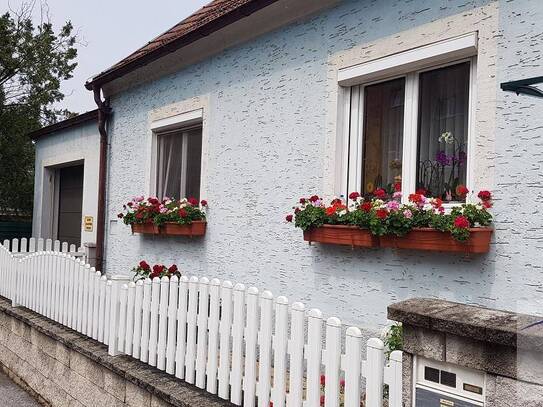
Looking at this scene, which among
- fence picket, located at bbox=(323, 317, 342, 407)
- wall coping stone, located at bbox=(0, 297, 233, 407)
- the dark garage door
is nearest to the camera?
fence picket, located at bbox=(323, 317, 342, 407)

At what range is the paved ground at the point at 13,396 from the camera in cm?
556

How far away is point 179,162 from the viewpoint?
24.3 ft

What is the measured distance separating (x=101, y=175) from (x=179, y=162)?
1758 mm

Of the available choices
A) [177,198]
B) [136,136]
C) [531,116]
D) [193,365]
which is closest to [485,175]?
[531,116]

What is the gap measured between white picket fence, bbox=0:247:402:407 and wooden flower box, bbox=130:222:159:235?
4.26ft

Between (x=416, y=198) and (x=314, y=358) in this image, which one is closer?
(x=314, y=358)

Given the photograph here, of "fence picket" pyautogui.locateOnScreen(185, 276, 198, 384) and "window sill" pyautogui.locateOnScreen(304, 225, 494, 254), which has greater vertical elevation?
"window sill" pyautogui.locateOnScreen(304, 225, 494, 254)

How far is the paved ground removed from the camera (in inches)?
219

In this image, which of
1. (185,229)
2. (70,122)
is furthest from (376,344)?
(70,122)

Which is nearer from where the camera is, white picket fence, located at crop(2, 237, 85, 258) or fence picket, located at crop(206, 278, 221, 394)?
fence picket, located at crop(206, 278, 221, 394)

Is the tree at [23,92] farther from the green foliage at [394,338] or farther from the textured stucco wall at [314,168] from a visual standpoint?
the green foliage at [394,338]

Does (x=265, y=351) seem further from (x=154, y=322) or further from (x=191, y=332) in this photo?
(x=154, y=322)

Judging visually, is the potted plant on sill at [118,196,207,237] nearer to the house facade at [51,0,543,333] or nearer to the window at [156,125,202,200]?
the house facade at [51,0,543,333]

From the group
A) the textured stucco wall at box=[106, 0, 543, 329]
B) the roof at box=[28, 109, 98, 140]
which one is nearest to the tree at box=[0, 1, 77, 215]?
the roof at box=[28, 109, 98, 140]
